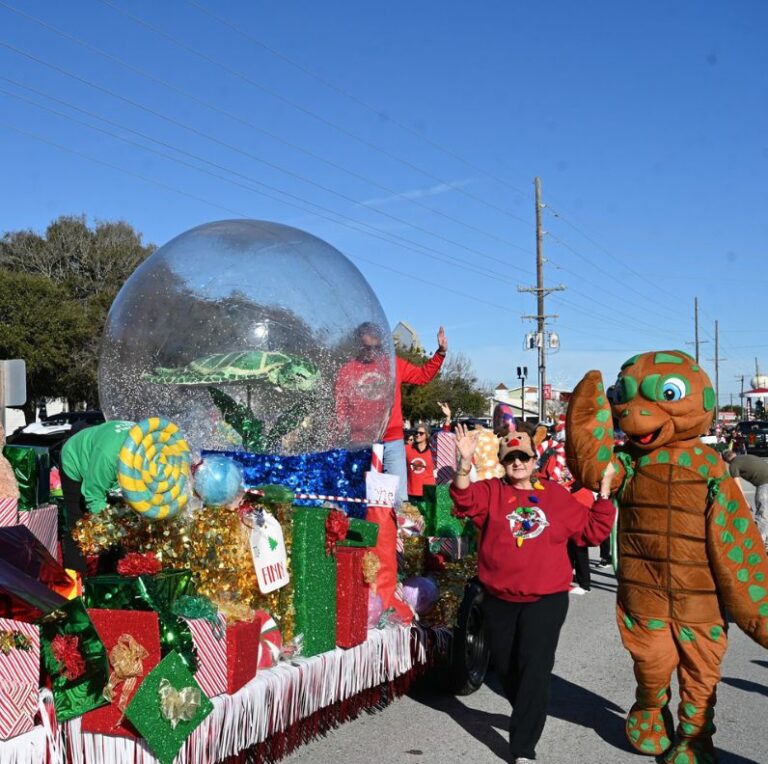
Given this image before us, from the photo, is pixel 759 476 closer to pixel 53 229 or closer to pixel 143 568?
pixel 143 568

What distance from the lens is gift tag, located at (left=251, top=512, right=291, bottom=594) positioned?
4047mm

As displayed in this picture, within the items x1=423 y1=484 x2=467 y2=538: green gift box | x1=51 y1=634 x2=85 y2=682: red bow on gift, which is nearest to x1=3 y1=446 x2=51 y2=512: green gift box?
x1=51 y1=634 x2=85 y2=682: red bow on gift

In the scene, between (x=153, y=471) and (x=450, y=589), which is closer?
(x=153, y=471)

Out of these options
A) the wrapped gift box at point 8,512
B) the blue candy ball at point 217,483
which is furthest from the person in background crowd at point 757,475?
the wrapped gift box at point 8,512

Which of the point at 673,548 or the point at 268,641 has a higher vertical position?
the point at 673,548

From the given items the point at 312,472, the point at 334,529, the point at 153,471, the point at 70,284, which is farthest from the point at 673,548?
the point at 70,284

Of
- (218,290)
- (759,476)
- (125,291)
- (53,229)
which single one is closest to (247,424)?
(218,290)

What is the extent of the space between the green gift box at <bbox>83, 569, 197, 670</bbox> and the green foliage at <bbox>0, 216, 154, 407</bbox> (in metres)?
26.9

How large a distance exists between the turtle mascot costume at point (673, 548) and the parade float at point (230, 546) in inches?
44.9

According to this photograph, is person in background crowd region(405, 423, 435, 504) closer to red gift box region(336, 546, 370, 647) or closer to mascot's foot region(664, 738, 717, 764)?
red gift box region(336, 546, 370, 647)

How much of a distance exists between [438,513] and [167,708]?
2.78 m

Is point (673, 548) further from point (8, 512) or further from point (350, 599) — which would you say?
point (8, 512)

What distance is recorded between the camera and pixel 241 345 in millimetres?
4910

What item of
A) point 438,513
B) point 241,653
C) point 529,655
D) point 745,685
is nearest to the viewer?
point 241,653
